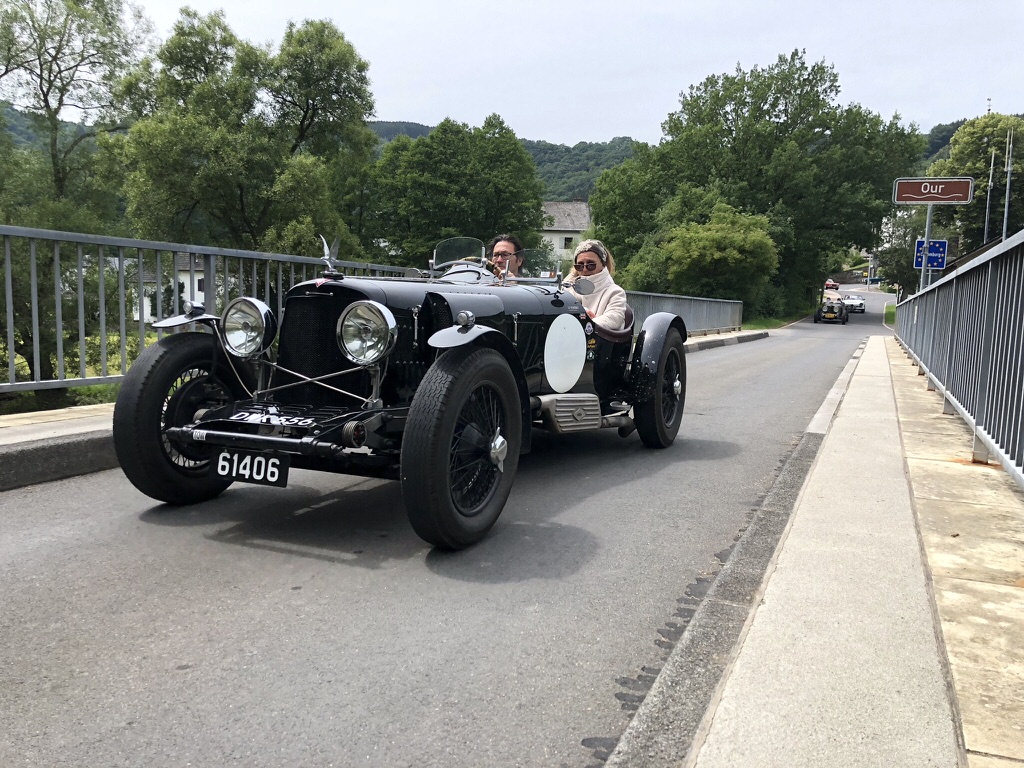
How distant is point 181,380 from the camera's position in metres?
4.05

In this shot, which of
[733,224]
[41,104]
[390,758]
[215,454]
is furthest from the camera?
[733,224]

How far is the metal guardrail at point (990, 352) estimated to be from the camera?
14.1 feet

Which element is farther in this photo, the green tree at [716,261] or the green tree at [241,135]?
the green tree at [716,261]

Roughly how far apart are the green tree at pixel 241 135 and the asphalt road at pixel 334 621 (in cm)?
2310

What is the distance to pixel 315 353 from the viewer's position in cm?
407

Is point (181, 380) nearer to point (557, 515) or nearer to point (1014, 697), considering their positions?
point (557, 515)

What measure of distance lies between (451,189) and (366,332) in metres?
55.5

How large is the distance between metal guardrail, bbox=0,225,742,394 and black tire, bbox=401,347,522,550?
3.27m

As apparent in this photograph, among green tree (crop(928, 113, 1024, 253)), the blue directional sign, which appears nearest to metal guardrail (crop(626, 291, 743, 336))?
the blue directional sign

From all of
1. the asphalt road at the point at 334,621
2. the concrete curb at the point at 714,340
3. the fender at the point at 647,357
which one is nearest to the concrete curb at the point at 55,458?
the asphalt road at the point at 334,621

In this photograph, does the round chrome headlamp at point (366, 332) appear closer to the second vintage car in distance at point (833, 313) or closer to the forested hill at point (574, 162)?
the second vintage car in distance at point (833, 313)

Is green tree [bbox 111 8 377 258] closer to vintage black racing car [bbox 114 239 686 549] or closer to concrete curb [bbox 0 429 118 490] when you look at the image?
concrete curb [bbox 0 429 118 490]

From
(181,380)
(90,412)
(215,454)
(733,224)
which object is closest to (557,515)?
(215,454)

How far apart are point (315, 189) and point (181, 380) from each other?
2423 cm
